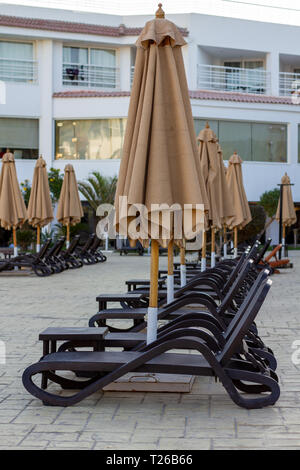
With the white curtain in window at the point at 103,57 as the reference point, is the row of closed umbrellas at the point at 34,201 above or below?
below

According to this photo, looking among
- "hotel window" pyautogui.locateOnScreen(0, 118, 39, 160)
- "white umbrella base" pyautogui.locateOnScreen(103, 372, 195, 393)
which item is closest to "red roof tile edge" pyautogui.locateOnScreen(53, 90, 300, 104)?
"hotel window" pyautogui.locateOnScreen(0, 118, 39, 160)

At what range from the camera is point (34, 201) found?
62.6 feet

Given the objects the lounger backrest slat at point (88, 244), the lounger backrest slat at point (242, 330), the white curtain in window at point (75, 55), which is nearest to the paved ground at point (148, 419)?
the lounger backrest slat at point (242, 330)

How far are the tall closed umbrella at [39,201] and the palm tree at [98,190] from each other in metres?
12.1

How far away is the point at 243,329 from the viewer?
15.3 ft

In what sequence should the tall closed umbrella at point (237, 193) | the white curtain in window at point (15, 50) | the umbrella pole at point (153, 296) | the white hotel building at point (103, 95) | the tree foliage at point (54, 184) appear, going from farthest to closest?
the white curtain in window at point (15, 50) → the white hotel building at point (103, 95) → the tree foliage at point (54, 184) → the tall closed umbrella at point (237, 193) → the umbrella pole at point (153, 296)

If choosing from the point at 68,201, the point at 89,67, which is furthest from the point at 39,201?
the point at 89,67

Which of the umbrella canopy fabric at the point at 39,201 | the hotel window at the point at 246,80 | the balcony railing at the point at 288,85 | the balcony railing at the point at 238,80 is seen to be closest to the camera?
the umbrella canopy fabric at the point at 39,201

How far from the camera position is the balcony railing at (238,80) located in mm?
37481

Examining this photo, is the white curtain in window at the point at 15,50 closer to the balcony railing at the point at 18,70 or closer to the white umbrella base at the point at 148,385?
the balcony railing at the point at 18,70

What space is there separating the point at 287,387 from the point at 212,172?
7336 millimetres

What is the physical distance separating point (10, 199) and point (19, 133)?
1689 centimetres

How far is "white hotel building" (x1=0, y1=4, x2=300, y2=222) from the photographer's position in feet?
111

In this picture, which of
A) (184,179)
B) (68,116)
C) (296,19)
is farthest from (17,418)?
(296,19)
